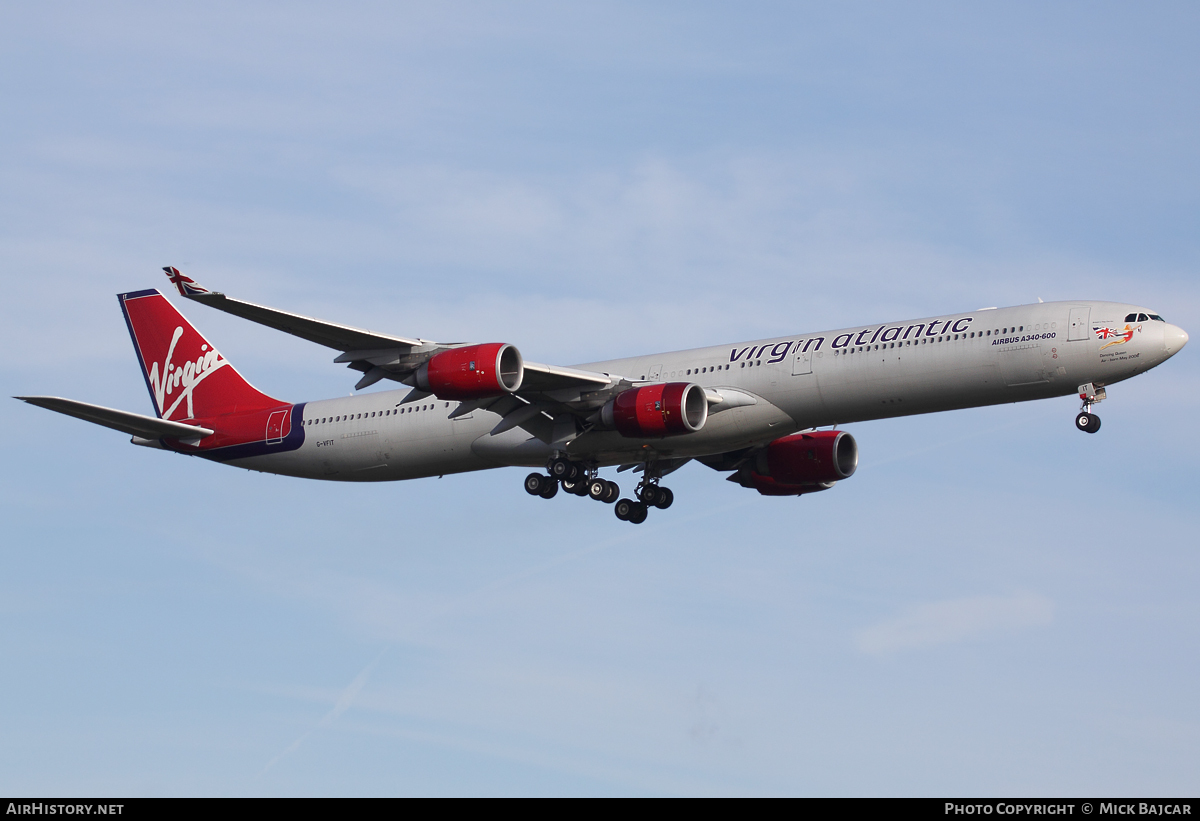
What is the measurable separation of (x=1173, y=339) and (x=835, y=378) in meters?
9.85

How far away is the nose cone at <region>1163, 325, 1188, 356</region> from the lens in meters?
42.6

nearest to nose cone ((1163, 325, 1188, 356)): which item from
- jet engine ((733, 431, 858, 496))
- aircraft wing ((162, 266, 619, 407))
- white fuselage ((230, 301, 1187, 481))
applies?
white fuselage ((230, 301, 1187, 481))

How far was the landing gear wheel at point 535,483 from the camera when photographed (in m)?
49.8

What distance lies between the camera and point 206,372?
189 ft

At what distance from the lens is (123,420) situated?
51.9m

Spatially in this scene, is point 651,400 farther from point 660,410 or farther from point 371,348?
point 371,348

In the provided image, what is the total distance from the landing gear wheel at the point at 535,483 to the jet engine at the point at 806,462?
8.96 metres

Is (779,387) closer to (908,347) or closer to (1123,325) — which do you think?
(908,347)

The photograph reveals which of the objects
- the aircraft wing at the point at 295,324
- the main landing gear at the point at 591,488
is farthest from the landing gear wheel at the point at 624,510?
the aircraft wing at the point at 295,324

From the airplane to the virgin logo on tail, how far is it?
1463 mm

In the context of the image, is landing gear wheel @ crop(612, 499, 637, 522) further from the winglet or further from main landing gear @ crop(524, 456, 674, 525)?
the winglet

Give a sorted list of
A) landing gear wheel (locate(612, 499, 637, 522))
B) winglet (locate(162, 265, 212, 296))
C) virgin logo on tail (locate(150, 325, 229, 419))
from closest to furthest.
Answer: winglet (locate(162, 265, 212, 296)) < landing gear wheel (locate(612, 499, 637, 522)) < virgin logo on tail (locate(150, 325, 229, 419))

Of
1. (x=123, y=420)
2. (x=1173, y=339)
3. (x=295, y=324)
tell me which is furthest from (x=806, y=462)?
(x=123, y=420)
